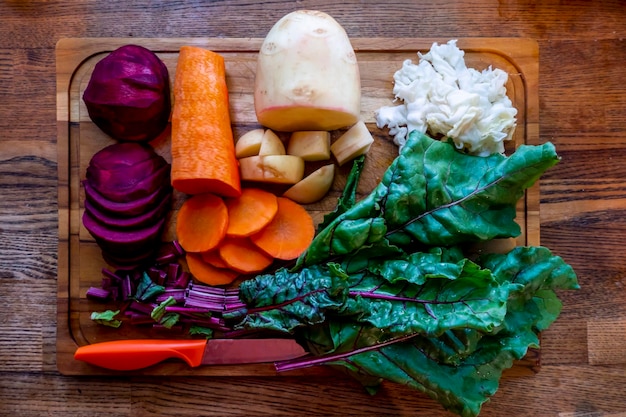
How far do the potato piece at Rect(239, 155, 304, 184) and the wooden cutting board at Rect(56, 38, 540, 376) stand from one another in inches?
6.6

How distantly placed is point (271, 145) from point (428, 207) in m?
0.67

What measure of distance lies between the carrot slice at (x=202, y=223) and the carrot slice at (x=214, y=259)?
56mm

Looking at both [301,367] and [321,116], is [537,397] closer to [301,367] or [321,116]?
[301,367]

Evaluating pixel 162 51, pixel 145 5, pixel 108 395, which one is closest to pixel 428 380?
pixel 108 395

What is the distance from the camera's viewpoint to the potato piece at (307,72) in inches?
79.3

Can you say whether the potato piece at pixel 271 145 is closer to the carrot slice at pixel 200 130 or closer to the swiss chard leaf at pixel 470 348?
the carrot slice at pixel 200 130

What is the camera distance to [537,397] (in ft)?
7.37

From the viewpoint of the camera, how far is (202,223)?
7.03ft

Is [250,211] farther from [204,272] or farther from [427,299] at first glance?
[427,299]

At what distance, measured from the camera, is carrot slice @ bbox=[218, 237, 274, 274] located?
2.14 meters

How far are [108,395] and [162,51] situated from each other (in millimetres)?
1459

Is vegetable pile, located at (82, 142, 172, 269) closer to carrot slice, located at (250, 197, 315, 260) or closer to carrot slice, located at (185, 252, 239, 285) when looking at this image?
carrot slice, located at (185, 252, 239, 285)

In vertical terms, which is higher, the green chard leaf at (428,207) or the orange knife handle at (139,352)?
the green chard leaf at (428,207)

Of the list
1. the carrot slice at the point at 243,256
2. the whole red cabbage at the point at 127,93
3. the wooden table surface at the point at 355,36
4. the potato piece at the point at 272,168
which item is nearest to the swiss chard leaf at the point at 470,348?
the wooden table surface at the point at 355,36
